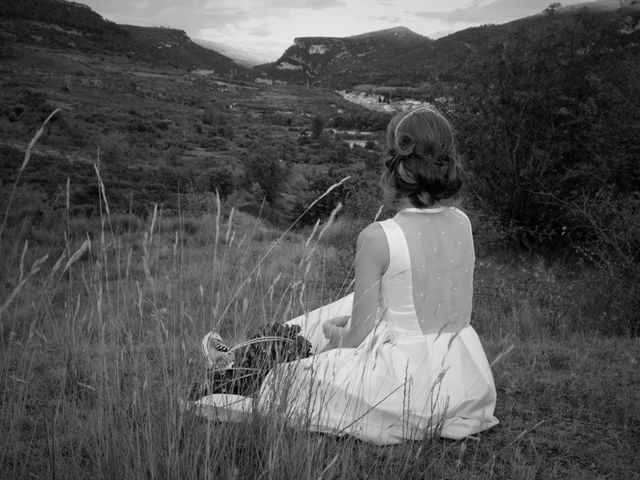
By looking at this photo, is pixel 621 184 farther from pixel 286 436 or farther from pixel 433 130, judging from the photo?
pixel 286 436

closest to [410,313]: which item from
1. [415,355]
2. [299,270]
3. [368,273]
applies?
[415,355]

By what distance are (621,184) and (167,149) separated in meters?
20.9

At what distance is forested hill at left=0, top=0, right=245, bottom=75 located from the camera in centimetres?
4516

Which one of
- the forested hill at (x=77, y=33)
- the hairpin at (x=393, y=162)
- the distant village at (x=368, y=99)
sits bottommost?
the hairpin at (x=393, y=162)

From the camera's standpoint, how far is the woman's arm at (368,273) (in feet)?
5.93

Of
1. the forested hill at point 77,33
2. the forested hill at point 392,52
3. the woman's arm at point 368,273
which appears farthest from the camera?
the forested hill at point 77,33

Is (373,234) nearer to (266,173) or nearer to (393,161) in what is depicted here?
(393,161)

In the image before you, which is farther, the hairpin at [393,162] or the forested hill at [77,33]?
the forested hill at [77,33]

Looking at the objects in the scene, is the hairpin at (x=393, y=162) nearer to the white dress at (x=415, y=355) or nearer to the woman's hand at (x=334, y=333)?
the white dress at (x=415, y=355)

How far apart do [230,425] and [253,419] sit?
0.25 feet

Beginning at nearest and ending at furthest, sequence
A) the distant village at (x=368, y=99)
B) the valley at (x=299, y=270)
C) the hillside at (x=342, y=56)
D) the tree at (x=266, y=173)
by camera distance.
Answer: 1. the valley at (x=299, y=270)
2. the tree at (x=266, y=173)
3. the distant village at (x=368, y=99)
4. the hillside at (x=342, y=56)

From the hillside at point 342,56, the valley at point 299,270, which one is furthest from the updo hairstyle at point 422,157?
the hillside at point 342,56

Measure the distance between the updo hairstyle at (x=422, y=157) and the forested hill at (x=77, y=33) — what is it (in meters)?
49.6

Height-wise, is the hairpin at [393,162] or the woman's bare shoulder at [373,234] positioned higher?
the hairpin at [393,162]
